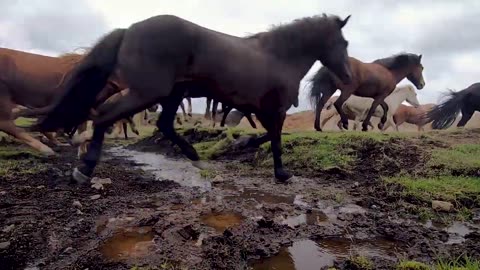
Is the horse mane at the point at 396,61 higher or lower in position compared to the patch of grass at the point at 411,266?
higher

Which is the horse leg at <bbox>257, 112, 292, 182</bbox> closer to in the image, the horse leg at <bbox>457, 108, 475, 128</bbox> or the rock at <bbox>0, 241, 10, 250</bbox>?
the rock at <bbox>0, 241, 10, 250</bbox>

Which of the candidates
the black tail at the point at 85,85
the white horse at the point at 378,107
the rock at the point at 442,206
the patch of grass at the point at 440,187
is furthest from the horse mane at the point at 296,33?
the white horse at the point at 378,107

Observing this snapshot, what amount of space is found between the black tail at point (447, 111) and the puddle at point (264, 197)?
8.15 m

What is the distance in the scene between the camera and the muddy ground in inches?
105

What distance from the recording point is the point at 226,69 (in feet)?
13.2

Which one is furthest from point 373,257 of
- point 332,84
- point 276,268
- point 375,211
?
point 332,84

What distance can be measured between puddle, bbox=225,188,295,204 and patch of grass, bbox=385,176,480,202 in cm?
129

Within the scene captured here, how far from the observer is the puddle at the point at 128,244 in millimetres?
2686

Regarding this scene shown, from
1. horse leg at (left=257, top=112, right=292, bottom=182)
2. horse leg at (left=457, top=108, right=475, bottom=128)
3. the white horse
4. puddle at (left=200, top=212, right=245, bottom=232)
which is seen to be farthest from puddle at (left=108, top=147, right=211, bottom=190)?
horse leg at (left=457, top=108, right=475, bottom=128)

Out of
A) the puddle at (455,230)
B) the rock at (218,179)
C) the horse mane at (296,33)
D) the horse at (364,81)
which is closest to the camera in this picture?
the puddle at (455,230)

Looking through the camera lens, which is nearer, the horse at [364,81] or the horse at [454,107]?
the horse at [364,81]

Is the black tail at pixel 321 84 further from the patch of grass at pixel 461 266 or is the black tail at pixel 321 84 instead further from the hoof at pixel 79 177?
the patch of grass at pixel 461 266

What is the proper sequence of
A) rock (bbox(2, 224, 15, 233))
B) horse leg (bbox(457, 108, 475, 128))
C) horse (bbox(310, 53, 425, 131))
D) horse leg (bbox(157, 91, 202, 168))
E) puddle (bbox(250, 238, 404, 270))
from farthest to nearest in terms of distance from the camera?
1. horse leg (bbox(457, 108, 475, 128))
2. horse (bbox(310, 53, 425, 131))
3. horse leg (bbox(157, 91, 202, 168))
4. rock (bbox(2, 224, 15, 233))
5. puddle (bbox(250, 238, 404, 270))

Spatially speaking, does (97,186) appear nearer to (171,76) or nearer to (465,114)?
(171,76)
